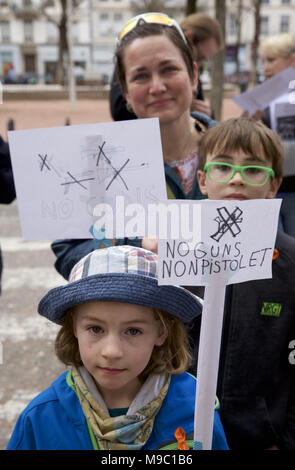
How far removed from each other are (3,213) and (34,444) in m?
5.71

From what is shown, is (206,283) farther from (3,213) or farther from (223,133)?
(3,213)

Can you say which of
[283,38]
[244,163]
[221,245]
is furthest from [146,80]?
[283,38]

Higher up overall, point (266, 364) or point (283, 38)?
point (283, 38)

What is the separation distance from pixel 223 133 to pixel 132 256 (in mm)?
630

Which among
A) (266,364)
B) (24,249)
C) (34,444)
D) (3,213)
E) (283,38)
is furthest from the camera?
(3,213)

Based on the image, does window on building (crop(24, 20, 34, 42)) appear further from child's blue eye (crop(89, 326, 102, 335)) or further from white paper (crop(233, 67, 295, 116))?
child's blue eye (crop(89, 326, 102, 335))

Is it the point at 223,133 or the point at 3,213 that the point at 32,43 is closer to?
the point at 3,213

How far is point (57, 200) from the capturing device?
57.1 inches

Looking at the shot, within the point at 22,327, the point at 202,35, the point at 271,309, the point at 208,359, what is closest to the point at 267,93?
the point at 202,35

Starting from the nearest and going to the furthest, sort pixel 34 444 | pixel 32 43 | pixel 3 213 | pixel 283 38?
pixel 34 444
pixel 283 38
pixel 3 213
pixel 32 43

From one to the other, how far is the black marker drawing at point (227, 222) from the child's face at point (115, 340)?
0.35 m

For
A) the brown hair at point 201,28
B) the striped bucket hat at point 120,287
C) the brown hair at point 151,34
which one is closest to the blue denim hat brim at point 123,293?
the striped bucket hat at point 120,287

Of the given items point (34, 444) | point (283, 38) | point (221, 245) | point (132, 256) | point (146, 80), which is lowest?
point (34, 444)

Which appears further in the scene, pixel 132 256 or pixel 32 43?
pixel 32 43
